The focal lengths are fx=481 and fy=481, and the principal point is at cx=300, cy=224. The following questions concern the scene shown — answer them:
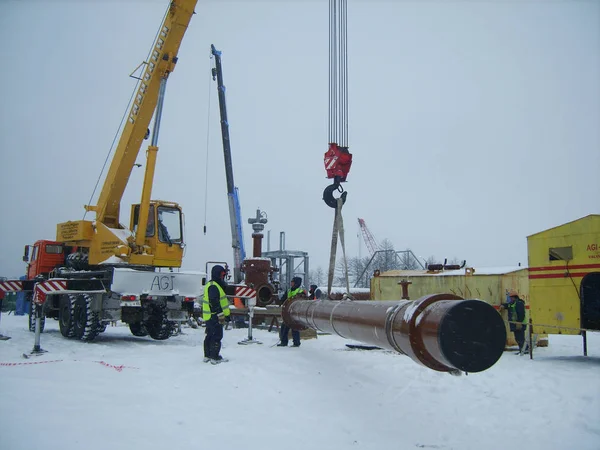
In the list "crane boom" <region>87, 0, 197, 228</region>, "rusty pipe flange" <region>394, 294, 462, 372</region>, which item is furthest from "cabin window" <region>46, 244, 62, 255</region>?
"rusty pipe flange" <region>394, 294, 462, 372</region>

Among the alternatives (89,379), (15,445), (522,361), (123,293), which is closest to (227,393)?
(89,379)

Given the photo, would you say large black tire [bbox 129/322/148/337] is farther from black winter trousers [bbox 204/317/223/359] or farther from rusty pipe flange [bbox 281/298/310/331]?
rusty pipe flange [bbox 281/298/310/331]

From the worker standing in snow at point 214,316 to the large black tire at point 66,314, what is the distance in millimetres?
4533

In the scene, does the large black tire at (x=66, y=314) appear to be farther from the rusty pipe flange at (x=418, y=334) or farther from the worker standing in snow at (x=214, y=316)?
the rusty pipe flange at (x=418, y=334)

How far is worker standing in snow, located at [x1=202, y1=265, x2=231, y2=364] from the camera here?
7.84m

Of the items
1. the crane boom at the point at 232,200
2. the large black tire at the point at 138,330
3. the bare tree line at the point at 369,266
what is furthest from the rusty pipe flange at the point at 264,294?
the bare tree line at the point at 369,266

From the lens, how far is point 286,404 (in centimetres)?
554

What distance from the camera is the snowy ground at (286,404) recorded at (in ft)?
14.3

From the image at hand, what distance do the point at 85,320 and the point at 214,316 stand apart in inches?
159

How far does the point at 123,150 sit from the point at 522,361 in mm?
10103

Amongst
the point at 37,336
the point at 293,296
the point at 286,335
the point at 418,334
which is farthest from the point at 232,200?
the point at 418,334

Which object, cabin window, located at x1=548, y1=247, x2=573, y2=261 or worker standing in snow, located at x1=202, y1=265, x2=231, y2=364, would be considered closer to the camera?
worker standing in snow, located at x1=202, y1=265, x2=231, y2=364

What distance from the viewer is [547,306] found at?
10.2m

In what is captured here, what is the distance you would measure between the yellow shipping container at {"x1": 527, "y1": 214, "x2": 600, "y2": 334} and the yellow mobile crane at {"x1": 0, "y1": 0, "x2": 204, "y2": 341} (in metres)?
7.63
